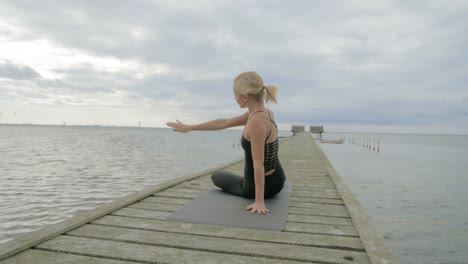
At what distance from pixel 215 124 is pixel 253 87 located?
3.70ft

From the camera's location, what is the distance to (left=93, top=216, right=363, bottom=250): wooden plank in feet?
10.1

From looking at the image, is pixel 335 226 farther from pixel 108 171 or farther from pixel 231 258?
pixel 108 171

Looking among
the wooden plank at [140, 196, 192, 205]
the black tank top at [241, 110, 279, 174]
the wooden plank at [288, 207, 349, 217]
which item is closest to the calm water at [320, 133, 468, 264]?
the wooden plank at [288, 207, 349, 217]

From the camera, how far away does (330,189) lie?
629 cm

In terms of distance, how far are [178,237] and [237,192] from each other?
6.32ft

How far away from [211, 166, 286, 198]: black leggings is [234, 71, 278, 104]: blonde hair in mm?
1171

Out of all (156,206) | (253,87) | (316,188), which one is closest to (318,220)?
(253,87)

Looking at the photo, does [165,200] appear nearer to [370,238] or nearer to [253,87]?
[253,87]

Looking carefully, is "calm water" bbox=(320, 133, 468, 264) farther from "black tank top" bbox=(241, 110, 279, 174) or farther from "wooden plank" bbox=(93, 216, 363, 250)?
"wooden plank" bbox=(93, 216, 363, 250)

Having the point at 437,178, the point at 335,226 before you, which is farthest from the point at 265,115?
the point at 437,178

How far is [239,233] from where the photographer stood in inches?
129

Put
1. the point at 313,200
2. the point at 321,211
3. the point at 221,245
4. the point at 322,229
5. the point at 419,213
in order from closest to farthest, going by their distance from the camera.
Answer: the point at 221,245, the point at 322,229, the point at 321,211, the point at 313,200, the point at 419,213

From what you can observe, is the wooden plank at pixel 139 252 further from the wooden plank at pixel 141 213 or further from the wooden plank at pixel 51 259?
the wooden plank at pixel 141 213

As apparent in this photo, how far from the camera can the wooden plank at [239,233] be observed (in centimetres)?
309
